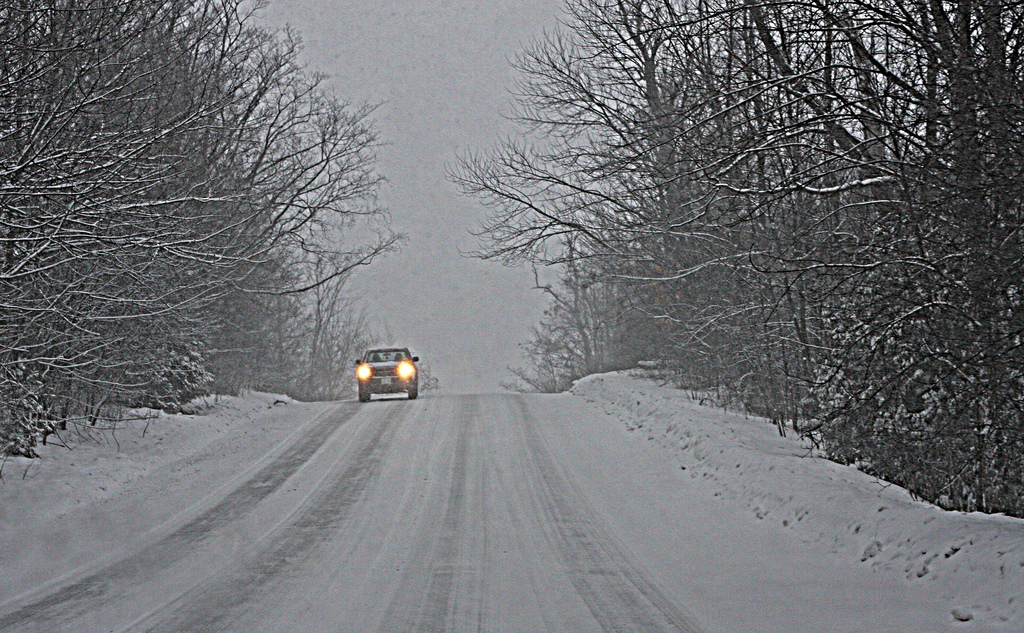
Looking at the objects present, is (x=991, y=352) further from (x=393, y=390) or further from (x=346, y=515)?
(x=393, y=390)

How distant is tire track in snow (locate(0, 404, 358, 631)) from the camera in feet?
22.4

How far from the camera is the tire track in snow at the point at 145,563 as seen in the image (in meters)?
6.83

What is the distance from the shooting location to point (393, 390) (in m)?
26.3

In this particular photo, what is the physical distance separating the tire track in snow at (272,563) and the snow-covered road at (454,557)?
1.1 inches

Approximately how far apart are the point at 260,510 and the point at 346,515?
1.29m

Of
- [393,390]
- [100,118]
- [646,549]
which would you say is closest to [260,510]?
[646,549]

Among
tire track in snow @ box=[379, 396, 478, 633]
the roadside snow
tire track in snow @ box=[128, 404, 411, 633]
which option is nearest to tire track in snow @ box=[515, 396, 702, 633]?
tire track in snow @ box=[379, 396, 478, 633]

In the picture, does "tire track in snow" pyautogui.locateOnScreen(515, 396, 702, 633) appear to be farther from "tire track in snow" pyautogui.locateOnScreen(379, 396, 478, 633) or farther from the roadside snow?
the roadside snow

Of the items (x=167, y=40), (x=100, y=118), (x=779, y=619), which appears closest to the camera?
(x=779, y=619)

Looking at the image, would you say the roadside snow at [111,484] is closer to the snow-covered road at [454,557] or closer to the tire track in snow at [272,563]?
the snow-covered road at [454,557]

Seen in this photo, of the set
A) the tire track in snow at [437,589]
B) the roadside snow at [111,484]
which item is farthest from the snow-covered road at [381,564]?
the roadside snow at [111,484]

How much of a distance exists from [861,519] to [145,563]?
7.02 metres

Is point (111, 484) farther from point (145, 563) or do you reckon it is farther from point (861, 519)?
point (861, 519)

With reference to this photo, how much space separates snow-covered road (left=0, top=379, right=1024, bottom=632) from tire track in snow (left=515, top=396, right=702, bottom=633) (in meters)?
0.03
